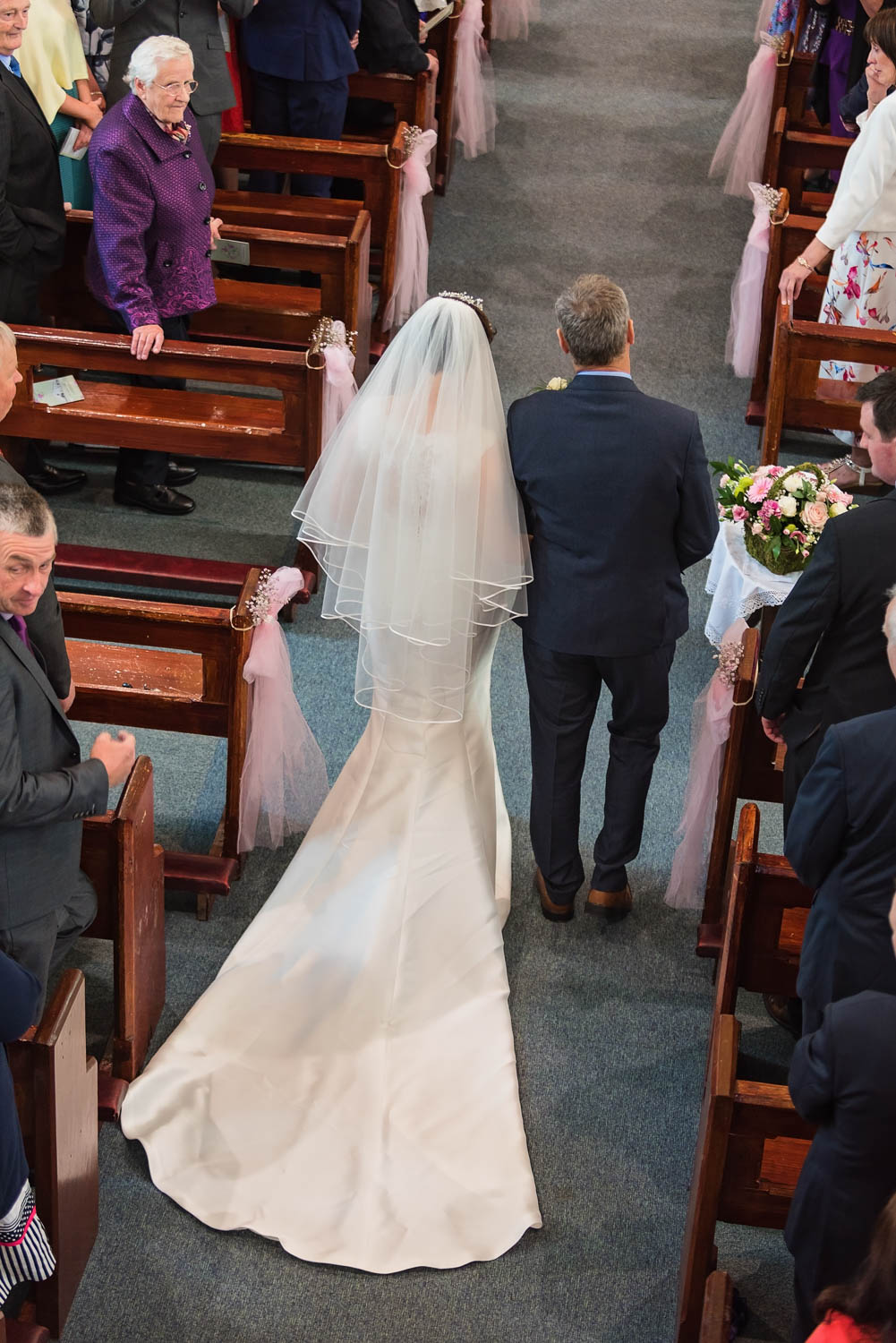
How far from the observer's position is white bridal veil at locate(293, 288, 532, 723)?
11.2ft

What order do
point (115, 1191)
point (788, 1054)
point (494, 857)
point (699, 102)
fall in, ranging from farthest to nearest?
point (699, 102) → point (494, 857) → point (788, 1054) → point (115, 1191)

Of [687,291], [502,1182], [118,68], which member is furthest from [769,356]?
[502,1182]

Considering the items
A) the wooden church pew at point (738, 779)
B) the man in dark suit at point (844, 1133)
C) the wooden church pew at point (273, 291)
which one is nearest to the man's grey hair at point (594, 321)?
the wooden church pew at point (738, 779)

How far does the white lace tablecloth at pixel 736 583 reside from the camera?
432 cm

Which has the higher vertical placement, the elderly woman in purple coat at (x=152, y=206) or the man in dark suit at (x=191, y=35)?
the man in dark suit at (x=191, y=35)

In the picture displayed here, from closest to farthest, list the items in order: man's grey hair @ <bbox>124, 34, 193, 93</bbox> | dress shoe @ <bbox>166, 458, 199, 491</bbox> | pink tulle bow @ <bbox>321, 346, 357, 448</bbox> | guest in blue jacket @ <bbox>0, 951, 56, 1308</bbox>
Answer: guest in blue jacket @ <bbox>0, 951, 56, 1308</bbox> → man's grey hair @ <bbox>124, 34, 193, 93</bbox> → pink tulle bow @ <bbox>321, 346, 357, 448</bbox> → dress shoe @ <bbox>166, 458, 199, 491</bbox>

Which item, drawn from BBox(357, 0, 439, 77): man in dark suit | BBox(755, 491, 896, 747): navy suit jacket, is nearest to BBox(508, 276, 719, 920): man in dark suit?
BBox(755, 491, 896, 747): navy suit jacket

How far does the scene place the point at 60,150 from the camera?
534 cm

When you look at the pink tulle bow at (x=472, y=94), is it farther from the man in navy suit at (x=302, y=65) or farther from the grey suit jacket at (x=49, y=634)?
the grey suit jacket at (x=49, y=634)

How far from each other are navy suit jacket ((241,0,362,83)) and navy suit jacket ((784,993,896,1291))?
5.00m

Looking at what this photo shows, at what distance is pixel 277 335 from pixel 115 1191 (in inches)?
136

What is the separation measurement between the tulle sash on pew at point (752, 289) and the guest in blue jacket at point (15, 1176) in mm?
4580

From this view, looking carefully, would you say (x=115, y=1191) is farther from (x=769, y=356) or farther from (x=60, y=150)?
(x=769, y=356)

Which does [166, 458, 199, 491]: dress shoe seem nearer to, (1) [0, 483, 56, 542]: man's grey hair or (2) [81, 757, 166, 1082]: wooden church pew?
(2) [81, 757, 166, 1082]: wooden church pew
